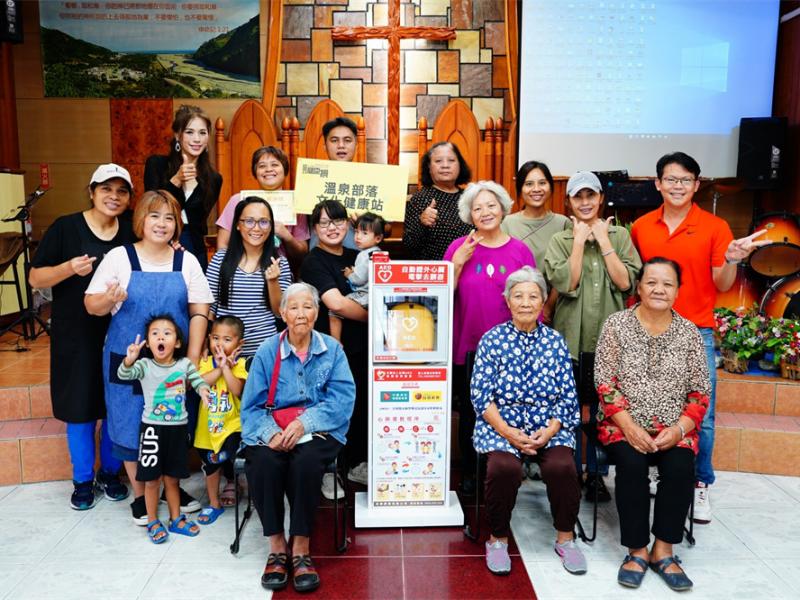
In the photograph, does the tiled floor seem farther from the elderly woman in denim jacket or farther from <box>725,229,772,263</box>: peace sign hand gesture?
<box>725,229,772,263</box>: peace sign hand gesture

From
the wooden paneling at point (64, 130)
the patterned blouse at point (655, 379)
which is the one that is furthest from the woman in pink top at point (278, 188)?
the wooden paneling at point (64, 130)

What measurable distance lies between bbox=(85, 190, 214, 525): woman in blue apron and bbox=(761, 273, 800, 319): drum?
3813mm

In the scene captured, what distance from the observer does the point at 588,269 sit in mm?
2984

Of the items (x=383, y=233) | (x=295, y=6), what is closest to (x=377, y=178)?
(x=383, y=233)

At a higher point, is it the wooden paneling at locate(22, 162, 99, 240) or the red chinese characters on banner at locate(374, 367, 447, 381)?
the wooden paneling at locate(22, 162, 99, 240)

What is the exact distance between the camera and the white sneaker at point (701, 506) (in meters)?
2.99

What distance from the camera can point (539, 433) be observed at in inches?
104

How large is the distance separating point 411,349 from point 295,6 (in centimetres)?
442

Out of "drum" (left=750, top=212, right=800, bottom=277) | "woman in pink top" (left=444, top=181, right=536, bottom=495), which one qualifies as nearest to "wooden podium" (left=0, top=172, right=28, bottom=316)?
"woman in pink top" (left=444, top=181, right=536, bottom=495)

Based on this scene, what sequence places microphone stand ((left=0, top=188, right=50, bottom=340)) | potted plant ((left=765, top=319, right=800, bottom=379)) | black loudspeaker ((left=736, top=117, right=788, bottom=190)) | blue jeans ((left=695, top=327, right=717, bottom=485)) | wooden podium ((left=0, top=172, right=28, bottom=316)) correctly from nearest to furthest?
blue jeans ((left=695, top=327, right=717, bottom=485)) < potted plant ((left=765, top=319, right=800, bottom=379)) < microphone stand ((left=0, top=188, right=50, bottom=340)) < wooden podium ((left=0, top=172, right=28, bottom=316)) < black loudspeaker ((left=736, top=117, right=788, bottom=190))

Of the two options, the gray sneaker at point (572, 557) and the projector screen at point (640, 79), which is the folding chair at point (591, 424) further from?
the projector screen at point (640, 79)

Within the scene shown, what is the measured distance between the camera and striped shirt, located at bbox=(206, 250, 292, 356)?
2.91 metres

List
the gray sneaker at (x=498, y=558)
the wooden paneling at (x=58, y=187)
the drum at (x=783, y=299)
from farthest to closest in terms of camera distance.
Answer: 1. the wooden paneling at (x=58, y=187)
2. the drum at (x=783, y=299)
3. the gray sneaker at (x=498, y=558)

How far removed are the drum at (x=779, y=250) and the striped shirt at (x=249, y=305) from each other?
363cm
